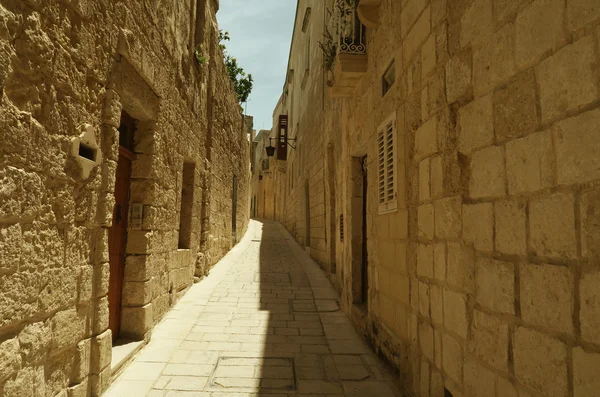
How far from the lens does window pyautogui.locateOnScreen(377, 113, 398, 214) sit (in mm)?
3516

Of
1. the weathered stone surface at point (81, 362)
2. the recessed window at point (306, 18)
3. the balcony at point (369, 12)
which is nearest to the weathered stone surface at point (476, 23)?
the balcony at point (369, 12)

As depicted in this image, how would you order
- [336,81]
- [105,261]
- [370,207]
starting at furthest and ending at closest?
[336,81] < [370,207] < [105,261]

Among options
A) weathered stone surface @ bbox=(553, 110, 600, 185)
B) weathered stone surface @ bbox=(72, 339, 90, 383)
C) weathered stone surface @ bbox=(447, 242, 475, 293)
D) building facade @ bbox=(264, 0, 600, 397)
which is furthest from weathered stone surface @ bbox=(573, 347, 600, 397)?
weathered stone surface @ bbox=(72, 339, 90, 383)

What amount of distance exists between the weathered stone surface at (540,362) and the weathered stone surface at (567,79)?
0.88m

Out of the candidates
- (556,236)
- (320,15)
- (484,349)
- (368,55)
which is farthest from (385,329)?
(320,15)

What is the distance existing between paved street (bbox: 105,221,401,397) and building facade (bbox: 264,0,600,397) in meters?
0.47

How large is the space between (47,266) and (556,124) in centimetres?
271

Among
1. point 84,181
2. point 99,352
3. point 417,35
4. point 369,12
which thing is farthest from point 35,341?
point 369,12

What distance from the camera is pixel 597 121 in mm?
1300

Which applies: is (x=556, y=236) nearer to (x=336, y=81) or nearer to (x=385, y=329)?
(x=385, y=329)

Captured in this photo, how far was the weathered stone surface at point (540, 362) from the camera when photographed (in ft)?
4.71

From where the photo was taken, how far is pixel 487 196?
1965mm

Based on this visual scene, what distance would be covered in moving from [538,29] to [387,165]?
2.23 m

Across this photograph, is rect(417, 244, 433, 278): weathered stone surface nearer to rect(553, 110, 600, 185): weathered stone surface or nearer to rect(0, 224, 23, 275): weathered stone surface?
rect(553, 110, 600, 185): weathered stone surface
